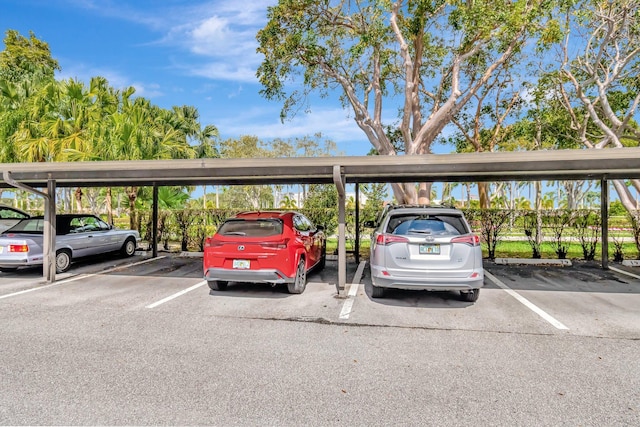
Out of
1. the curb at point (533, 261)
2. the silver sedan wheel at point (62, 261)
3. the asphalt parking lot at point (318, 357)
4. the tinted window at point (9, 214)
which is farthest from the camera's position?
the tinted window at point (9, 214)

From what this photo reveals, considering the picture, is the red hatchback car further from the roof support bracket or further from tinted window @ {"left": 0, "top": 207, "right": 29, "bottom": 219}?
tinted window @ {"left": 0, "top": 207, "right": 29, "bottom": 219}

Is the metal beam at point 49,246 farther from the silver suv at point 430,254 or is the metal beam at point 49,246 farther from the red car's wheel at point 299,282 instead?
the silver suv at point 430,254

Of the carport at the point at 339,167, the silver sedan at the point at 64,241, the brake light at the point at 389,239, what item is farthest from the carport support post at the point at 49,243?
the brake light at the point at 389,239

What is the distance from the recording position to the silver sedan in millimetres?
8469

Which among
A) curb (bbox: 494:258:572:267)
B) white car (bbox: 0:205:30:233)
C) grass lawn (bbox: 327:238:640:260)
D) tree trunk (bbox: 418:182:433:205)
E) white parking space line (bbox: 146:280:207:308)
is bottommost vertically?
white parking space line (bbox: 146:280:207:308)

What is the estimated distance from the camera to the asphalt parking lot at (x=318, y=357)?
3064mm

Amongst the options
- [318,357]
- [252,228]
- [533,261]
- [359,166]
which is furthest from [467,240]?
[533,261]

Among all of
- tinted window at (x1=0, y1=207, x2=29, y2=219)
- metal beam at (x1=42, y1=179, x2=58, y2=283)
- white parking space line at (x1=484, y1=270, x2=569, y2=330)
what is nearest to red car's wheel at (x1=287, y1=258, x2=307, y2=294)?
white parking space line at (x1=484, y1=270, x2=569, y2=330)

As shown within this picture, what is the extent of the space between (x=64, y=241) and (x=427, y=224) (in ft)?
27.9

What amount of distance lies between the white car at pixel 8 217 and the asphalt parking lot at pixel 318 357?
5376mm

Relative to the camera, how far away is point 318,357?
13.6 ft

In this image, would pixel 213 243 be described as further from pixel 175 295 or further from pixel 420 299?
pixel 420 299

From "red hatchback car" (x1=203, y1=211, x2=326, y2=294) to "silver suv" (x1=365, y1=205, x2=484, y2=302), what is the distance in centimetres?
154

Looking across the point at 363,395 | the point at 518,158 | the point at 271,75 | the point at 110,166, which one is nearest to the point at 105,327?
the point at 110,166
